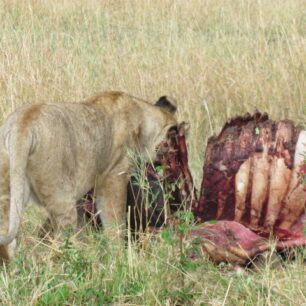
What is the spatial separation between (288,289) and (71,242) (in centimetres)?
85

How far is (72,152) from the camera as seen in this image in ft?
12.8

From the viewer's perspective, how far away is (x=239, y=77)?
6.11 m

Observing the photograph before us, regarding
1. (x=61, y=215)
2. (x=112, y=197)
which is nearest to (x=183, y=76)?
(x=112, y=197)

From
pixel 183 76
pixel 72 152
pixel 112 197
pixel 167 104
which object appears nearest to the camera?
pixel 72 152

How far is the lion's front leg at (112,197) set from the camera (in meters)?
4.26

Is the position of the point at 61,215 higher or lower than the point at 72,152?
lower

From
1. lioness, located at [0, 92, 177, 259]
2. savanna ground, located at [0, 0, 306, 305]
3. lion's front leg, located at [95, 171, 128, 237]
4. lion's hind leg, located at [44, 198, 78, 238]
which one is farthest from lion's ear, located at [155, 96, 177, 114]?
lion's hind leg, located at [44, 198, 78, 238]

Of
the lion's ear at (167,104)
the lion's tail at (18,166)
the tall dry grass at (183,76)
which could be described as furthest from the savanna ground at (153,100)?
the lion's ear at (167,104)

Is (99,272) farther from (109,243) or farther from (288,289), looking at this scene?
(288,289)

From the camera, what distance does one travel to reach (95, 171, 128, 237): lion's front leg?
4258 millimetres

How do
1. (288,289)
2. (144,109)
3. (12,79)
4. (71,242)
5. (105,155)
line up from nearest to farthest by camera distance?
(288,289)
(71,242)
(105,155)
(144,109)
(12,79)

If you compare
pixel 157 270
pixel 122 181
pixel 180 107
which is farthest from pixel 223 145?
pixel 180 107

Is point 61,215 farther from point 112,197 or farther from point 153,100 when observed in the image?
point 153,100

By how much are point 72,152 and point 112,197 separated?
0.45 m
